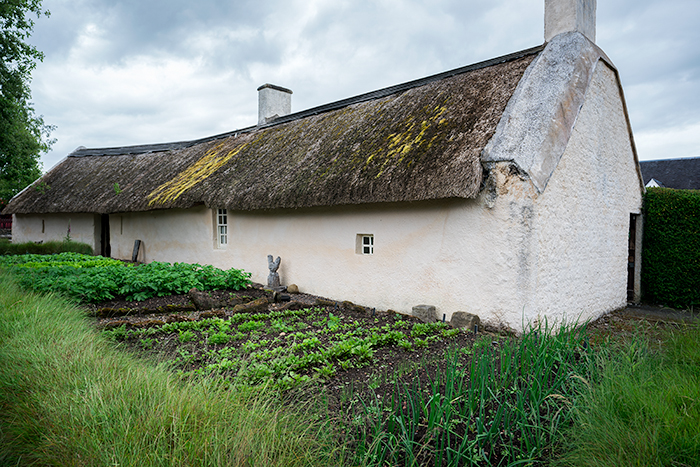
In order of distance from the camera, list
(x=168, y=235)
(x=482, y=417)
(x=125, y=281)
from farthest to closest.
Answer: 1. (x=168, y=235)
2. (x=125, y=281)
3. (x=482, y=417)

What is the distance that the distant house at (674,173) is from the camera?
21609mm

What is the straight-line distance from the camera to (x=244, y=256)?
1005 centimetres

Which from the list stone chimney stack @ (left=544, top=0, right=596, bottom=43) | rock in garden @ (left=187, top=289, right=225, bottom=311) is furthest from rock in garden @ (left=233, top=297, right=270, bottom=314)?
stone chimney stack @ (left=544, top=0, right=596, bottom=43)

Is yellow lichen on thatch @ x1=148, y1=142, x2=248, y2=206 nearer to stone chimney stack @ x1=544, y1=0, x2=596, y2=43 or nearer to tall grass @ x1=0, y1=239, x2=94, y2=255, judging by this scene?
tall grass @ x1=0, y1=239, x2=94, y2=255

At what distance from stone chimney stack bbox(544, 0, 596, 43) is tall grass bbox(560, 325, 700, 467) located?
5482 mm

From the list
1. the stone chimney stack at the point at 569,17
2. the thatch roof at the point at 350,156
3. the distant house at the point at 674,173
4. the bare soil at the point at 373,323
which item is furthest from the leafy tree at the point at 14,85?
the distant house at the point at 674,173

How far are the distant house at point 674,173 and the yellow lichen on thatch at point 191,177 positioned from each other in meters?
22.1

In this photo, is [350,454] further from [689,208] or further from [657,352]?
[689,208]

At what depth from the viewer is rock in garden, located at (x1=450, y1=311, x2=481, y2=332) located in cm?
553

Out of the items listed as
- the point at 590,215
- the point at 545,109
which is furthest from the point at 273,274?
the point at 590,215

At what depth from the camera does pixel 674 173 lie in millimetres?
22562

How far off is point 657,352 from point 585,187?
3363mm

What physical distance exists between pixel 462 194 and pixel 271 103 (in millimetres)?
9322

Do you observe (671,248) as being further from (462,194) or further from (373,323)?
(373,323)
